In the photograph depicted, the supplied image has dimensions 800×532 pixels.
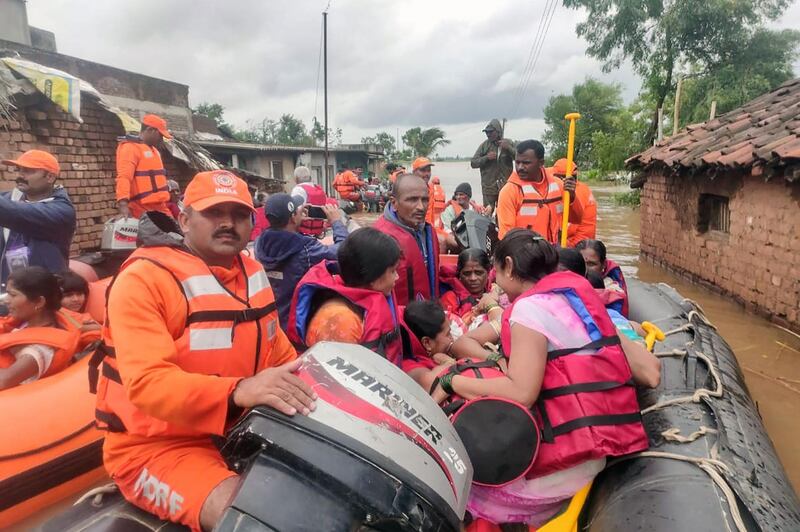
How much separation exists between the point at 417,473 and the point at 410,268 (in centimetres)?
205

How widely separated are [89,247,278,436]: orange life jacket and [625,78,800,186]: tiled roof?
5379 millimetres

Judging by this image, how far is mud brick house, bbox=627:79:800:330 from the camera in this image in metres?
5.19

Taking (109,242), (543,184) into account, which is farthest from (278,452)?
(109,242)

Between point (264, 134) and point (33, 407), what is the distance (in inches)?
1946

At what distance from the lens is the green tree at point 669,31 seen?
1451 centimetres

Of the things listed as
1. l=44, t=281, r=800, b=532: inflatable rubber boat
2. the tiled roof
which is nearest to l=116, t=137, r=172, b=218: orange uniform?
l=44, t=281, r=800, b=532: inflatable rubber boat

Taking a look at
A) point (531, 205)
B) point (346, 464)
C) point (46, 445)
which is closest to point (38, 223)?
point (46, 445)

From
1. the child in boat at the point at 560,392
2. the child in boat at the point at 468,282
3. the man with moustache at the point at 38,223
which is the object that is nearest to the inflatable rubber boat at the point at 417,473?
the child in boat at the point at 560,392

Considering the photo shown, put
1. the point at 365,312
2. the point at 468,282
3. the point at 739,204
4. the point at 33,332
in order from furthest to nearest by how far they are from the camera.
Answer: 1. the point at 739,204
2. the point at 468,282
3. the point at 33,332
4. the point at 365,312

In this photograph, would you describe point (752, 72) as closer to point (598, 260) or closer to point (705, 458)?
point (598, 260)

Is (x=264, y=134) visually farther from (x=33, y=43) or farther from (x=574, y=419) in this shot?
(x=574, y=419)

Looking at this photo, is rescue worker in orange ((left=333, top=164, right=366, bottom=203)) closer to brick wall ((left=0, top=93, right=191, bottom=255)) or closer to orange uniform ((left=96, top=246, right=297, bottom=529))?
brick wall ((left=0, top=93, right=191, bottom=255))

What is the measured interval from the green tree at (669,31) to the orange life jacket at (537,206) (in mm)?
13870

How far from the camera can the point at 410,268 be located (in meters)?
3.17
